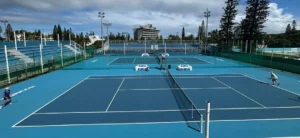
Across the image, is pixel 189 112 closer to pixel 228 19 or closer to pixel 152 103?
pixel 152 103

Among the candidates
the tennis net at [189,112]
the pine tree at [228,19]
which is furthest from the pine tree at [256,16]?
the tennis net at [189,112]

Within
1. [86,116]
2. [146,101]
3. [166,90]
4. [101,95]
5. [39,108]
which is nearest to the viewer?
[86,116]

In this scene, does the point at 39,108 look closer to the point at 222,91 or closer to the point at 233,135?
the point at 233,135

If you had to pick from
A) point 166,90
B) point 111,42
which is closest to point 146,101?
point 166,90

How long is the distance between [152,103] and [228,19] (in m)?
55.5

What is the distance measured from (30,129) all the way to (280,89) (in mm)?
18239

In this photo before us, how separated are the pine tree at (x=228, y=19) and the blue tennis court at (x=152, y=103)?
149 feet

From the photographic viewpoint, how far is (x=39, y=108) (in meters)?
14.3

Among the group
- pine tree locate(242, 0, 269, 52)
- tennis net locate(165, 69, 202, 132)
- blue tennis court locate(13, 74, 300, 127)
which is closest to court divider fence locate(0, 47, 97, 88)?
blue tennis court locate(13, 74, 300, 127)

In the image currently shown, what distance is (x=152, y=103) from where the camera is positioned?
597 inches

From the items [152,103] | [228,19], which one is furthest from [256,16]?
[152,103]

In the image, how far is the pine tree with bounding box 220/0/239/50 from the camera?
6328 centimetres

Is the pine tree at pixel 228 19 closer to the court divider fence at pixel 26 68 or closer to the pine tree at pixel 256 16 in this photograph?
the pine tree at pixel 256 16

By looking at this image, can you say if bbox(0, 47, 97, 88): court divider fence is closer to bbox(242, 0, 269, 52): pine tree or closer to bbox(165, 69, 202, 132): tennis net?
bbox(165, 69, 202, 132): tennis net
